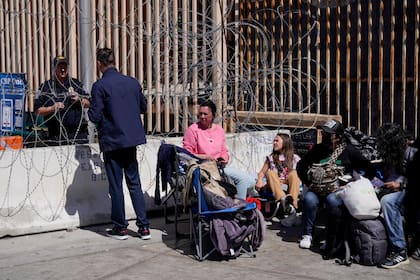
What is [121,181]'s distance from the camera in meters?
7.57

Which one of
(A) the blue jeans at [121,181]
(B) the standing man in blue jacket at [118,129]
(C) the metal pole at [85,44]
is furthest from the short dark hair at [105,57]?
(C) the metal pole at [85,44]

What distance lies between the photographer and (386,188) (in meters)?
7.07

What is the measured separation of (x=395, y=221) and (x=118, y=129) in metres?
2.74

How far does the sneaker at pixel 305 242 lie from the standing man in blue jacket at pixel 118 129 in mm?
1535

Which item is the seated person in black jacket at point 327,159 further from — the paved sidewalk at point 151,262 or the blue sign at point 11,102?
the blue sign at point 11,102

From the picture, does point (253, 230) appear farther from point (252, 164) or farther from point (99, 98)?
point (252, 164)

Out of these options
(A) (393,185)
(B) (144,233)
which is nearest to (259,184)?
(B) (144,233)

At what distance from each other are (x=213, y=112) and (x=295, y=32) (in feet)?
11.0

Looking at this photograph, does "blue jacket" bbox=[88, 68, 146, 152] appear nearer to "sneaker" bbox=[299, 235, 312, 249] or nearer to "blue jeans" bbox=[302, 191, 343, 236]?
"blue jeans" bbox=[302, 191, 343, 236]

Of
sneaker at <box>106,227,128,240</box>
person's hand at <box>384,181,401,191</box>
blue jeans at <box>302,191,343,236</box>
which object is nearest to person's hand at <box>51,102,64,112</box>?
sneaker at <box>106,227,128,240</box>

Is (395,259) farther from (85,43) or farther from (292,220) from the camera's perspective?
(85,43)

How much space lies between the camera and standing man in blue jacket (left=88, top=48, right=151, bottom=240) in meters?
7.34

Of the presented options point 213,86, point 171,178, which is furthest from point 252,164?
point 171,178

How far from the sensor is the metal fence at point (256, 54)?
980 cm
